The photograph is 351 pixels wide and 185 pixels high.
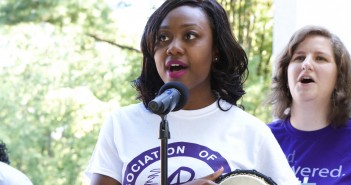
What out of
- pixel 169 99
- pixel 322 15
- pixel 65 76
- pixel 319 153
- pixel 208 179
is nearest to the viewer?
pixel 169 99

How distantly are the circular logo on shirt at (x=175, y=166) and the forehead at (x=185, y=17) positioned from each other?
1.05 ft

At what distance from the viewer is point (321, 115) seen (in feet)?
7.89

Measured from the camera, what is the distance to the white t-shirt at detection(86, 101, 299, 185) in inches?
63.6

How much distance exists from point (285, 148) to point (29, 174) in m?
2.13

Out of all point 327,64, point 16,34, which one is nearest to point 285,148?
point 327,64

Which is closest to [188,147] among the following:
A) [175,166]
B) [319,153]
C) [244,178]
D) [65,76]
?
[175,166]

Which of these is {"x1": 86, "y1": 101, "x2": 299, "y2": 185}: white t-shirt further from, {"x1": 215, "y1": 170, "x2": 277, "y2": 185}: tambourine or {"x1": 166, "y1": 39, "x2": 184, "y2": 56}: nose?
{"x1": 166, "y1": 39, "x2": 184, "y2": 56}: nose

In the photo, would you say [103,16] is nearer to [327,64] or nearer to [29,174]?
[29,174]

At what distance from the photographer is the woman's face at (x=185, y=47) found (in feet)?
5.34

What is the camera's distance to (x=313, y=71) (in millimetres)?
2355

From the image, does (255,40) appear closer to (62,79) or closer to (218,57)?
(62,79)

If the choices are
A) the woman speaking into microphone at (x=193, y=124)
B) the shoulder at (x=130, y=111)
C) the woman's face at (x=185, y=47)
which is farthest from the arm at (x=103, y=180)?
the woman's face at (x=185, y=47)

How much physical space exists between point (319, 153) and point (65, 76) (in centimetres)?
221

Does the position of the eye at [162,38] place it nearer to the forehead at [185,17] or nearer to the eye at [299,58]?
the forehead at [185,17]
